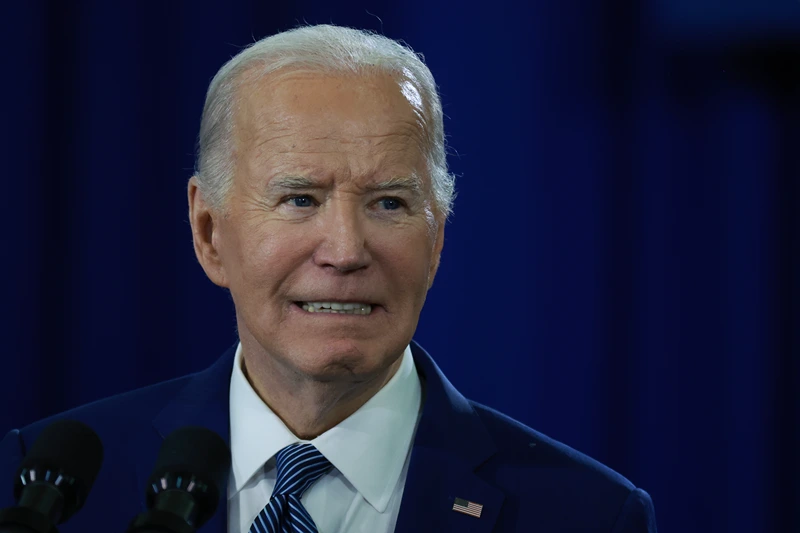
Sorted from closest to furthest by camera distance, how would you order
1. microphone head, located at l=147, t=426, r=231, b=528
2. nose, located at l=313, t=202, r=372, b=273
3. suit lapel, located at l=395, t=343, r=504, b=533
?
microphone head, located at l=147, t=426, r=231, b=528 → nose, located at l=313, t=202, r=372, b=273 → suit lapel, located at l=395, t=343, r=504, b=533

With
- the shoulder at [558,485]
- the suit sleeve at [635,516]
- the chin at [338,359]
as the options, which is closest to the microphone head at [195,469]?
the chin at [338,359]

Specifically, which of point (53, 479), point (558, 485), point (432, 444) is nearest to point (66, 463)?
point (53, 479)

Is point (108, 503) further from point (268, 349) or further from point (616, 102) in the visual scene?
point (616, 102)

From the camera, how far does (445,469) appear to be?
1.85m

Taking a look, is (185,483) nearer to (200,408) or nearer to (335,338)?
(335,338)

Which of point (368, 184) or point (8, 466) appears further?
point (8, 466)

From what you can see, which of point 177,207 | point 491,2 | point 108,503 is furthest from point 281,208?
point 491,2

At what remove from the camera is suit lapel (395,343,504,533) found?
1800 millimetres

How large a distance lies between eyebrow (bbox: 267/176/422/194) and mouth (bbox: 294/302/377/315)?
197mm

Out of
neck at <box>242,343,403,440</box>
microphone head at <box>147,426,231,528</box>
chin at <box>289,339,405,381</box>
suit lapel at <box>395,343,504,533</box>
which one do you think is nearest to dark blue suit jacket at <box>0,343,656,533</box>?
suit lapel at <box>395,343,504,533</box>

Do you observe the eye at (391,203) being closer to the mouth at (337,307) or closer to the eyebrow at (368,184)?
the eyebrow at (368,184)

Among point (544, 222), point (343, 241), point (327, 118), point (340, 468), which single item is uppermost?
point (327, 118)

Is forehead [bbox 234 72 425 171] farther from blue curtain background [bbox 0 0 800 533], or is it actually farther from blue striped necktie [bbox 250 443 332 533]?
blue curtain background [bbox 0 0 800 533]

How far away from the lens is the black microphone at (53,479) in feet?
3.24
